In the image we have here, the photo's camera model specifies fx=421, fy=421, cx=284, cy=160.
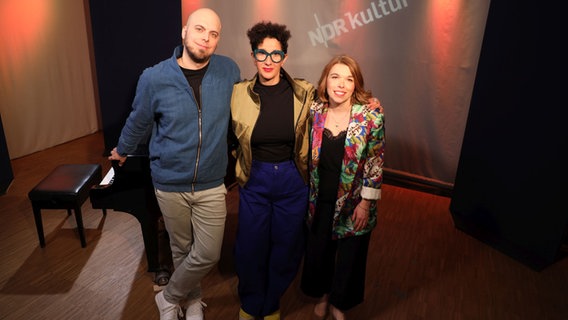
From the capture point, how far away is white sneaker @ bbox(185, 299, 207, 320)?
8.37ft

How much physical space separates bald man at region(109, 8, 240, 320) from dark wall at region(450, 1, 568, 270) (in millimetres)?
2185

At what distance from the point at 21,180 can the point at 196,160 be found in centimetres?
340

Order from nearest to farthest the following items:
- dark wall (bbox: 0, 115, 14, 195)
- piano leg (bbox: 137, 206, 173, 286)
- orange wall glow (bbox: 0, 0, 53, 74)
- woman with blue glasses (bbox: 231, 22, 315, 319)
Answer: woman with blue glasses (bbox: 231, 22, 315, 319)
piano leg (bbox: 137, 206, 173, 286)
dark wall (bbox: 0, 115, 14, 195)
orange wall glow (bbox: 0, 0, 53, 74)

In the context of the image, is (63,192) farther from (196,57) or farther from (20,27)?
(20,27)

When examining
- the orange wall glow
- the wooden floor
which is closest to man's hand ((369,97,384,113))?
the wooden floor

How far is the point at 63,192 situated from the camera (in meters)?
3.08

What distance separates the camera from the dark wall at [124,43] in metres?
4.41

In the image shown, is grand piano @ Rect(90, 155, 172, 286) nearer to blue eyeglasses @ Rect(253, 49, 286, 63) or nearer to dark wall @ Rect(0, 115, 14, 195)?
blue eyeglasses @ Rect(253, 49, 286, 63)

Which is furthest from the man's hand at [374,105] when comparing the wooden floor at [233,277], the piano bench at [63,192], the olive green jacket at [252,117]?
the piano bench at [63,192]

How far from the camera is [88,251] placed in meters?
3.28

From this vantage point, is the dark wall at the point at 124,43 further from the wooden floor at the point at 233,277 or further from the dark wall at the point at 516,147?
the dark wall at the point at 516,147

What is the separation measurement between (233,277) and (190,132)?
1389 millimetres

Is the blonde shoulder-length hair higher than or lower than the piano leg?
higher

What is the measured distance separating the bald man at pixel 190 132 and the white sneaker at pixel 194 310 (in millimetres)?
268
